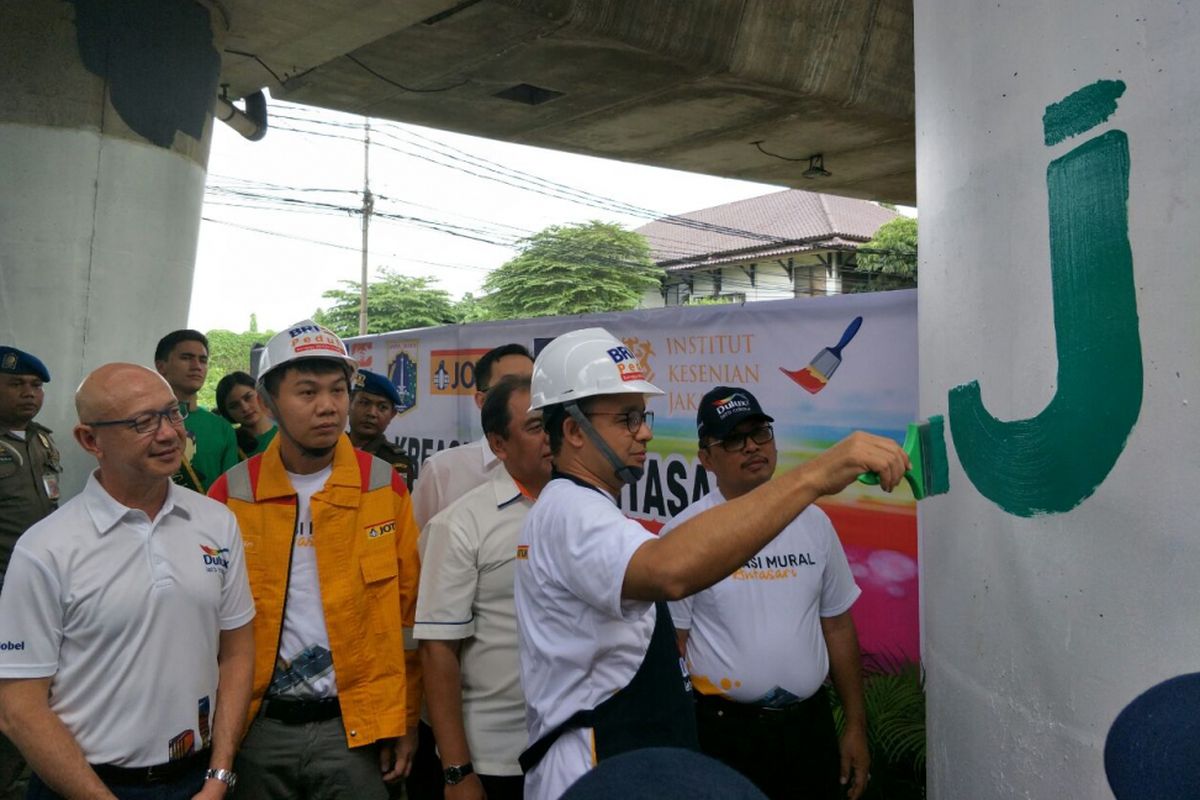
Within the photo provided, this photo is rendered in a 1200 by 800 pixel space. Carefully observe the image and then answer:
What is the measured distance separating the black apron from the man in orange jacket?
38.4 inches

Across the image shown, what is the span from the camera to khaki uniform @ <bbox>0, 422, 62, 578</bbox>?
179 inches

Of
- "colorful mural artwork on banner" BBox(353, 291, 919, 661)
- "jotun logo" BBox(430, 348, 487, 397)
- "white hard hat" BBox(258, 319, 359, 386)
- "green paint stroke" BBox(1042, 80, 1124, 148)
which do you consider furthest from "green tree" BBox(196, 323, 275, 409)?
"green paint stroke" BBox(1042, 80, 1124, 148)

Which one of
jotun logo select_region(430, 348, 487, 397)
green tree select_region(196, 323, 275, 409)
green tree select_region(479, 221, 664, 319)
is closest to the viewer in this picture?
jotun logo select_region(430, 348, 487, 397)

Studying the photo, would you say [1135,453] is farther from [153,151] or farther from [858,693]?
[153,151]

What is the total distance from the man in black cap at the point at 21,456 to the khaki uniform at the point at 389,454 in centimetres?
151

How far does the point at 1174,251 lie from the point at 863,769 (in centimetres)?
223

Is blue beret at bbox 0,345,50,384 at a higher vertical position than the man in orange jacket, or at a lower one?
higher

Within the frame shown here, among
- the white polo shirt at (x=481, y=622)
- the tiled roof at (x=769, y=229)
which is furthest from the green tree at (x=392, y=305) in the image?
the white polo shirt at (x=481, y=622)

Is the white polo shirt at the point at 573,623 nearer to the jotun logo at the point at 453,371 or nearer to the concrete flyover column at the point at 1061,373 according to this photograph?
the concrete flyover column at the point at 1061,373

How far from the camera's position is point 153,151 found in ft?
22.2

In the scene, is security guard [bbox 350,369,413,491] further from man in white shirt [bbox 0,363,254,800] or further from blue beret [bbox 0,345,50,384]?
man in white shirt [bbox 0,363,254,800]

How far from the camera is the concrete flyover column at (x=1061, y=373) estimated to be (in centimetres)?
169

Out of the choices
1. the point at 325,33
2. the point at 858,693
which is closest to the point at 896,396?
the point at 858,693

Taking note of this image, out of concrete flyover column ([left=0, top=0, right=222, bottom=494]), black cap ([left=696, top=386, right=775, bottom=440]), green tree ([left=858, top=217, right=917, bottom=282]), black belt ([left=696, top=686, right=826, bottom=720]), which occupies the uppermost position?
green tree ([left=858, top=217, right=917, bottom=282])
